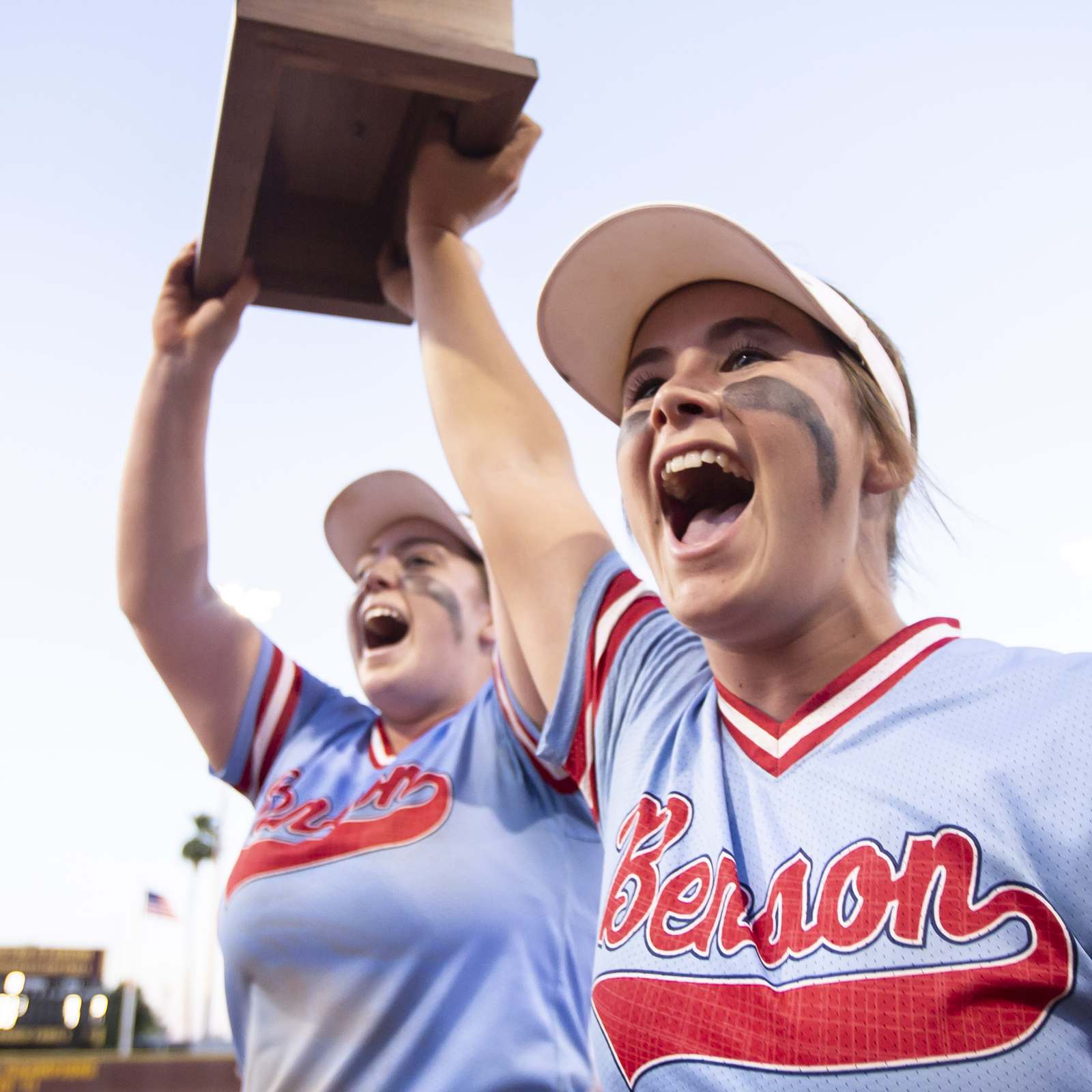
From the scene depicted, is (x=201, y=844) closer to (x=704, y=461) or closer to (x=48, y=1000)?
(x=48, y=1000)

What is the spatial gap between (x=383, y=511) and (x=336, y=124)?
37.8 inches

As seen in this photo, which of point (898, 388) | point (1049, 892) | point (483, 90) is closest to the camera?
point (1049, 892)

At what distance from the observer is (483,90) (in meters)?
1.61

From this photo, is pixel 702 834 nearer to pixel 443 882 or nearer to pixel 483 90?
pixel 443 882

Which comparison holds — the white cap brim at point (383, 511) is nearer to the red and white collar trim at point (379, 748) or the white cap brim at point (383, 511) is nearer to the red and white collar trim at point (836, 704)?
the red and white collar trim at point (379, 748)

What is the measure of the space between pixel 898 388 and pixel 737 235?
311mm

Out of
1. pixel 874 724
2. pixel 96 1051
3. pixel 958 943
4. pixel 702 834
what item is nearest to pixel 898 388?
pixel 874 724

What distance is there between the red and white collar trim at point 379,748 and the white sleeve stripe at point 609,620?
0.76m

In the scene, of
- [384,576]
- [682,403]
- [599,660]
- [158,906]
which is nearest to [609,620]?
[599,660]

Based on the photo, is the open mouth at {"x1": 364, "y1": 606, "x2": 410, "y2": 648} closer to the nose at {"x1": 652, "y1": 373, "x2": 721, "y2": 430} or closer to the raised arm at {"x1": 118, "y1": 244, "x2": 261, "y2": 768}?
the raised arm at {"x1": 118, "y1": 244, "x2": 261, "y2": 768}

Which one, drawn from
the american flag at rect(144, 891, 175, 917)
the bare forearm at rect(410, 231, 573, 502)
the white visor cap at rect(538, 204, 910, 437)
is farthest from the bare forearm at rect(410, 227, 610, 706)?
the american flag at rect(144, 891, 175, 917)

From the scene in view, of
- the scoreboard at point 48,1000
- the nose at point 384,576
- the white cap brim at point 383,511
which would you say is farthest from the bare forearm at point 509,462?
the scoreboard at point 48,1000

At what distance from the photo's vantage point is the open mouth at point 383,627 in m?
2.39

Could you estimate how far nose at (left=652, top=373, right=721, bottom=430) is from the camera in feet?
4.02
